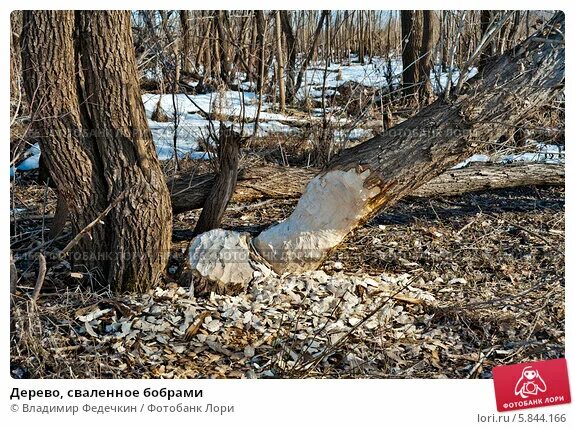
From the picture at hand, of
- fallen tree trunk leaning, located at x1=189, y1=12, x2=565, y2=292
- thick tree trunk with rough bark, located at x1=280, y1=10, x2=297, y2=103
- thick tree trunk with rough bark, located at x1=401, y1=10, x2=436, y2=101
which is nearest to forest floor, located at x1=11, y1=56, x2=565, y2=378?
fallen tree trunk leaning, located at x1=189, y1=12, x2=565, y2=292

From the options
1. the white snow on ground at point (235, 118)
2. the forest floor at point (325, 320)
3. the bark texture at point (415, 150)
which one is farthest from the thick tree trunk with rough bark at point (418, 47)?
the bark texture at point (415, 150)

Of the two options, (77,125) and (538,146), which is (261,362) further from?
(538,146)

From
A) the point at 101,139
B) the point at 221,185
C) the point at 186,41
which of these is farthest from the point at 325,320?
the point at 186,41

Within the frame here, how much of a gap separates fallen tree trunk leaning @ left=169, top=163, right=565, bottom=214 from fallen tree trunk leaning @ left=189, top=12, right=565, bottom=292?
899mm

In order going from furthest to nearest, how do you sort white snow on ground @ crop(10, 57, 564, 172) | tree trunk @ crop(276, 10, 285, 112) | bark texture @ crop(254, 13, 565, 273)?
1. tree trunk @ crop(276, 10, 285, 112)
2. white snow on ground @ crop(10, 57, 564, 172)
3. bark texture @ crop(254, 13, 565, 273)

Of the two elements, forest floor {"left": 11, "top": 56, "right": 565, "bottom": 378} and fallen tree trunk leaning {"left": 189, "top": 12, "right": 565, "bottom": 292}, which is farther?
fallen tree trunk leaning {"left": 189, "top": 12, "right": 565, "bottom": 292}

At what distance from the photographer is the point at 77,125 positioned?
12.7 ft

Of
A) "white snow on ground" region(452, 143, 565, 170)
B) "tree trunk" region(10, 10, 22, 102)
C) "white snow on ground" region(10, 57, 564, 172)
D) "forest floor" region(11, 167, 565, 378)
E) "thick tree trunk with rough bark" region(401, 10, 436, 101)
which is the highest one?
"tree trunk" region(10, 10, 22, 102)

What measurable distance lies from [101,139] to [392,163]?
170 cm
